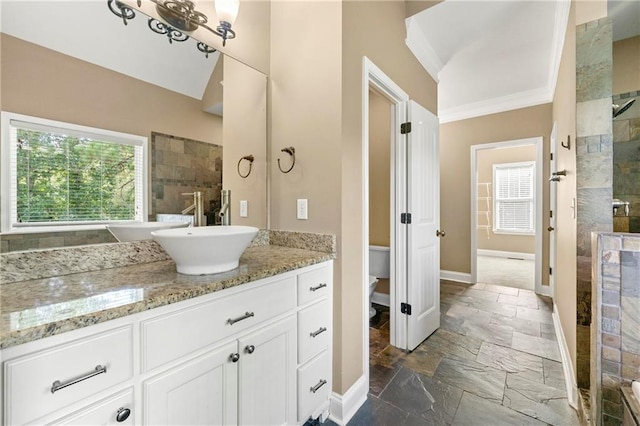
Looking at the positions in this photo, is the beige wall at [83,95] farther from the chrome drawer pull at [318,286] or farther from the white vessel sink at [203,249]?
the chrome drawer pull at [318,286]

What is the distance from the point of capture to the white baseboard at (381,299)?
3.14m

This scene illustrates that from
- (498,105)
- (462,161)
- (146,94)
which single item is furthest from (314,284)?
(498,105)

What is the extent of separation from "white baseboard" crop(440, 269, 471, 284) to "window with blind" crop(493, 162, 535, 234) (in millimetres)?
3011

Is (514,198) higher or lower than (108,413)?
higher

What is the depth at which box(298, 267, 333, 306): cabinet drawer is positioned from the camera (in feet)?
4.45

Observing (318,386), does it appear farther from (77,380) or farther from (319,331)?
(77,380)

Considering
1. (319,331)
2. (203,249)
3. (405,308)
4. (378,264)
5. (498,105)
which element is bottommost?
(405,308)

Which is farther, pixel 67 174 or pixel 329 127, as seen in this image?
pixel 329 127

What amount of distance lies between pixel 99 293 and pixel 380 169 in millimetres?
2794

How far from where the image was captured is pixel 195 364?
3.08 feet

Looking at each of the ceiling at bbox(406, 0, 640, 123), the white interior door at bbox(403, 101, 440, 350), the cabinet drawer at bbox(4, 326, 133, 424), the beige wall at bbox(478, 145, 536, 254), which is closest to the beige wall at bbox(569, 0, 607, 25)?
the ceiling at bbox(406, 0, 640, 123)

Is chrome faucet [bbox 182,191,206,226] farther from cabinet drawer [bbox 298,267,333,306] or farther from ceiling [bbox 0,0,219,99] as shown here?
cabinet drawer [bbox 298,267,333,306]

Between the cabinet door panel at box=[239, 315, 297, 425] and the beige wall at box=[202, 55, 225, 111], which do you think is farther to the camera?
the beige wall at box=[202, 55, 225, 111]

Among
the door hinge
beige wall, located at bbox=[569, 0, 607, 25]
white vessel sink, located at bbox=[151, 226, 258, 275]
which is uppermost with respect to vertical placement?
beige wall, located at bbox=[569, 0, 607, 25]
